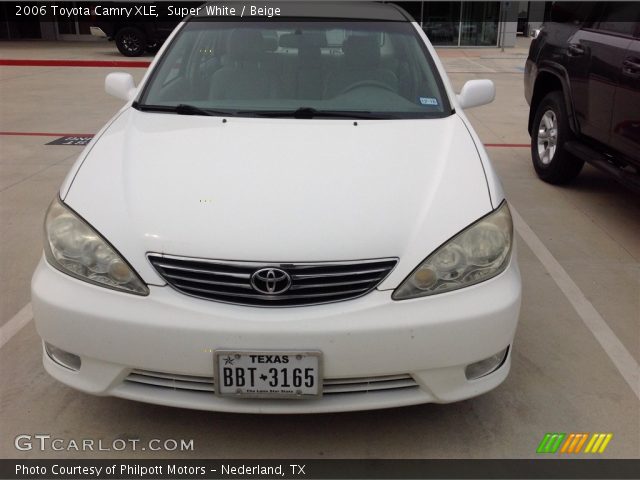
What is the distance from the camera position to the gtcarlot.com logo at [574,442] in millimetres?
2477

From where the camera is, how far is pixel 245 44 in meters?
3.54

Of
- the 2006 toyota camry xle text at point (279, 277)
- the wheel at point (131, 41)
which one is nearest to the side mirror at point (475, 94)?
the 2006 toyota camry xle text at point (279, 277)

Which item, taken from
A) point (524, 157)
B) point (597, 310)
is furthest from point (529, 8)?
point (597, 310)

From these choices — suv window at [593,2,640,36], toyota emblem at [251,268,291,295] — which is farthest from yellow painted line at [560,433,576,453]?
suv window at [593,2,640,36]

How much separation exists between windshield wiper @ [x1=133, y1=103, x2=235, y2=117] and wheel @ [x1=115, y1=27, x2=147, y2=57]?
590 inches

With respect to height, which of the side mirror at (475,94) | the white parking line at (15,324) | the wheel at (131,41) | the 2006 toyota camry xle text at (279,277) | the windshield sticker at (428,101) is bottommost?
the wheel at (131,41)

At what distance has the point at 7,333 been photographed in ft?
10.5

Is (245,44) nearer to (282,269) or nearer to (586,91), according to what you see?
(282,269)

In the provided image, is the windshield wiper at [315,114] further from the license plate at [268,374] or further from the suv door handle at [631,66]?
the suv door handle at [631,66]

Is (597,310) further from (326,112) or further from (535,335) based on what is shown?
(326,112)

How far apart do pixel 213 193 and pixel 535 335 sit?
5.99 feet

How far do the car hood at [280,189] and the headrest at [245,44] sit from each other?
62 centimetres

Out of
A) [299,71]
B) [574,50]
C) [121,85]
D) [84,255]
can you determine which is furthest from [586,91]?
[84,255]

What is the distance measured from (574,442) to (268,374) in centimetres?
126
